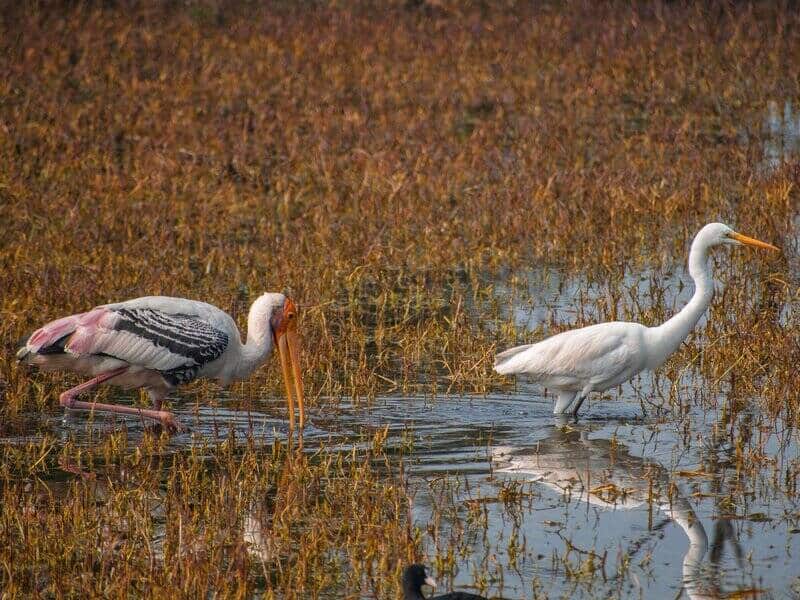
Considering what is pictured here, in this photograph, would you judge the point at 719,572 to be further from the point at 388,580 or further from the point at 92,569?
the point at 92,569

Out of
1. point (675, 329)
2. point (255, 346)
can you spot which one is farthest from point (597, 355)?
point (255, 346)

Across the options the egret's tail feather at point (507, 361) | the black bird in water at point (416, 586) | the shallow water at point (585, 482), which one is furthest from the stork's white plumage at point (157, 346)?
the black bird in water at point (416, 586)

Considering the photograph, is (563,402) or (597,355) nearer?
(597,355)

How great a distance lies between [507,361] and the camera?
8211mm

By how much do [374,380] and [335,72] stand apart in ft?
32.2

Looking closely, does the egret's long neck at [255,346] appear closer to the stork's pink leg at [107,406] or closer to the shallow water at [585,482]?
the shallow water at [585,482]

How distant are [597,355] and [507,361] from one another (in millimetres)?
566

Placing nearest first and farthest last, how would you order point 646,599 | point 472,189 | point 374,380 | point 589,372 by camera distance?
point 646,599 → point 589,372 → point 374,380 → point 472,189

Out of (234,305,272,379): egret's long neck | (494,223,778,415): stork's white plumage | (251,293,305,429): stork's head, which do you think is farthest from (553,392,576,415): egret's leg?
(234,305,272,379): egret's long neck

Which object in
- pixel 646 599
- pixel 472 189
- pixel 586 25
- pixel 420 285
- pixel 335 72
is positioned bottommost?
pixel 646 599

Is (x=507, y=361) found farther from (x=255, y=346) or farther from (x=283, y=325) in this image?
(x=255, y=346)

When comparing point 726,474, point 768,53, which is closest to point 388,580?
point 726,474

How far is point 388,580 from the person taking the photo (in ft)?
17.4

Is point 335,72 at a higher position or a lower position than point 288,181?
higher
